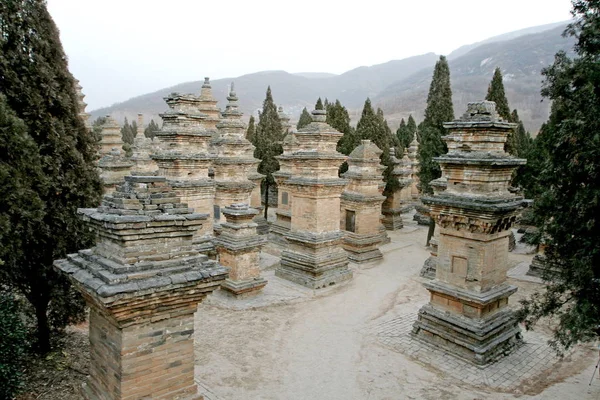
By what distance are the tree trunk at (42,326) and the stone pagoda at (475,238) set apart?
32.3 ft

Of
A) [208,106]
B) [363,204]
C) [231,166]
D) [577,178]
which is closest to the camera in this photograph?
[577,178]

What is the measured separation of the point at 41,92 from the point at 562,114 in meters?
10.9

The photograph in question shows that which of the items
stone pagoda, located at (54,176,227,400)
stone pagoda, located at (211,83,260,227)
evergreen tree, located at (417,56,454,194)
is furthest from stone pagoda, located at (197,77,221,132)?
stone pagoda, located at (54,176,227,400)

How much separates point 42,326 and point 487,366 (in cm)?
1095

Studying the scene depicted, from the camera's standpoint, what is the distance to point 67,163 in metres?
9.88

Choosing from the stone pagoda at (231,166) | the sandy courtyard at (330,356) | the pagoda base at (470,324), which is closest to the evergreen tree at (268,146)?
the stone pagoda at (231,166)

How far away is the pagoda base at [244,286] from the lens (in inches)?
589

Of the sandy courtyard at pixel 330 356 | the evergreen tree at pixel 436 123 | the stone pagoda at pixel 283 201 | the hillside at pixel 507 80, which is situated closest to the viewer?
the sandy courtyard at pixel 330 356

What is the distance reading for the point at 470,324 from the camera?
436 inches

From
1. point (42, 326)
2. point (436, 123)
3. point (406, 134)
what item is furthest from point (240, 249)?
point (406, 134)

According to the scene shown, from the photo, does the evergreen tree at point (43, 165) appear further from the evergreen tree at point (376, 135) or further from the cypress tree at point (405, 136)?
the cypress tree at point (405, 136)

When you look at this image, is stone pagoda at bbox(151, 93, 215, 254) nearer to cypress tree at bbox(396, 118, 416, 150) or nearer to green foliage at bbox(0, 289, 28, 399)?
green foliage at bbox(0, 289, 28, 399)

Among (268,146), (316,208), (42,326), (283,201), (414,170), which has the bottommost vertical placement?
(42,326)

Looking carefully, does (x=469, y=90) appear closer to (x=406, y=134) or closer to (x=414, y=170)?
(x=406, y=134)
